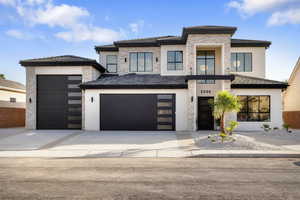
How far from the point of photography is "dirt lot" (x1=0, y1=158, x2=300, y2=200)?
4801 millimetres

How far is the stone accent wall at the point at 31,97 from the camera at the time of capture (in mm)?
17500

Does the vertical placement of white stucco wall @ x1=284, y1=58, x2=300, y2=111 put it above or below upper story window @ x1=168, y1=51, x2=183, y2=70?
below

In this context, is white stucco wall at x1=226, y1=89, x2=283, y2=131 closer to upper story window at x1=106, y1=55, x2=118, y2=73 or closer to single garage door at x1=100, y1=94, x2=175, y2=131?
single garage door at x1=100, y1=94, x2=175, y2=131

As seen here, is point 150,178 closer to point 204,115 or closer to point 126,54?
point 204,115

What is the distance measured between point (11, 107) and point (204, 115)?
61.4 ft

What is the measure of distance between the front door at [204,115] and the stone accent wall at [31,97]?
536 inches

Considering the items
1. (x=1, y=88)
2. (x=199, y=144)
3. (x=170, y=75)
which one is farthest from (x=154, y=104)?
(x=1, y=88)

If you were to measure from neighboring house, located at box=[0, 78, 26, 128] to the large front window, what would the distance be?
2083cm

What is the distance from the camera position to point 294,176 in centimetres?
606

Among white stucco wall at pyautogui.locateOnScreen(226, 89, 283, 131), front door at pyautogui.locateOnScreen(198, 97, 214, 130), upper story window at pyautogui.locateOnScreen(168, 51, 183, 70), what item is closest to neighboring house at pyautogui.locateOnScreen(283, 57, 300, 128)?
white stucco wall at pyautogui.locateOnScreen(226, 89, 283, 131)

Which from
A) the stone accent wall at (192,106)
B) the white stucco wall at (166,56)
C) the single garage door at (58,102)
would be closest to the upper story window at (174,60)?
the white stucco wall at (166,56)

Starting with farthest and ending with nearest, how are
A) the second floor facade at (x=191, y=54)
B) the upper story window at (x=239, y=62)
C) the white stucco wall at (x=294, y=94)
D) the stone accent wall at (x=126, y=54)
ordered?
the white stucco wall at (x=294, y=94)
the stone accent wall at (x=126, y=54)
the upper story window at (x=239, y=62)
the second floor facade at (x=191, y=54)

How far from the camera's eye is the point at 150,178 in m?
5.94

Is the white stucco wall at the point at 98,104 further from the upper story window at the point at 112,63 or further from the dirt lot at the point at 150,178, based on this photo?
the dirt lot at the point at 150,178
